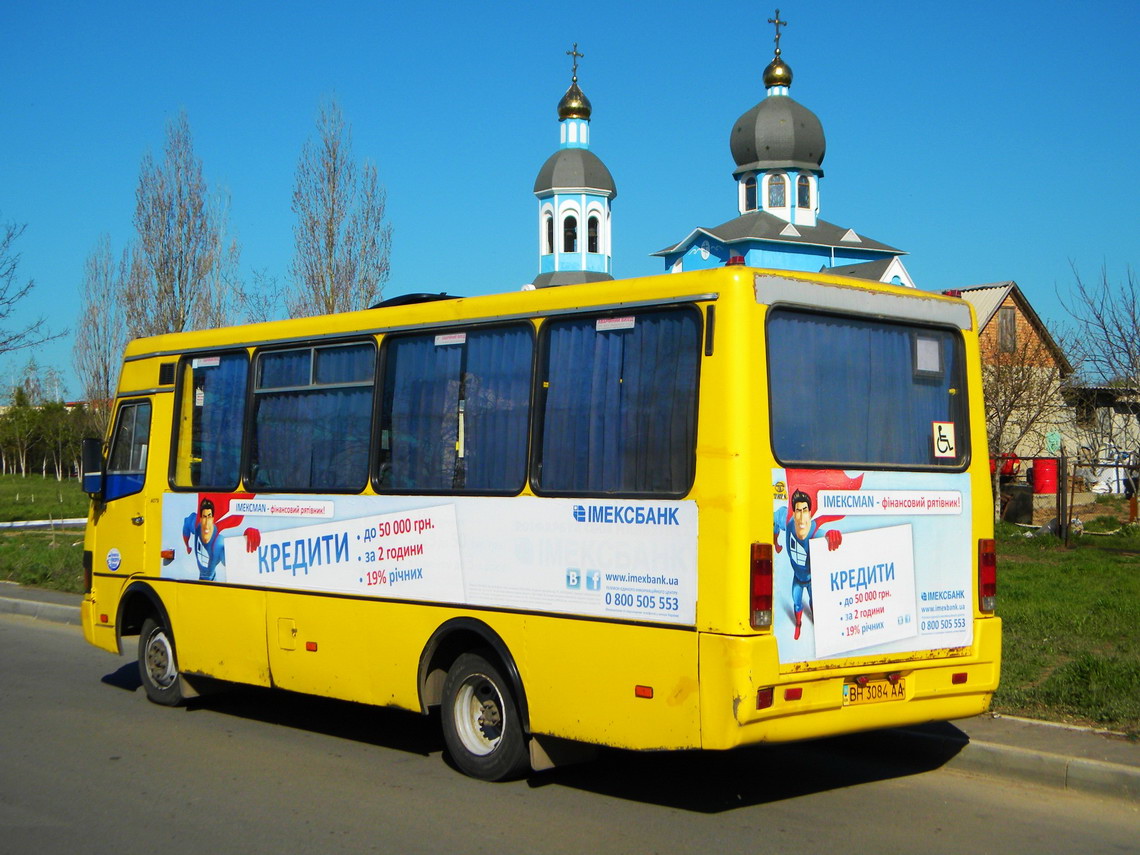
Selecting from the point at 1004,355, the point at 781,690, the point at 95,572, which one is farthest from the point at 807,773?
the point at 1004,355

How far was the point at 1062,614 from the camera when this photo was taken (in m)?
12.6

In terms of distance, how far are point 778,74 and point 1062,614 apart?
2392 inches

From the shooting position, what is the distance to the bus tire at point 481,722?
756 centimetres

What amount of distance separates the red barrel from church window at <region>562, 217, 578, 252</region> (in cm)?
4011

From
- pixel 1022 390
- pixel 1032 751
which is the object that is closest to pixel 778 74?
pixel 1022 390

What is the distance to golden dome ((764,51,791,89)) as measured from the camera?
69312mm

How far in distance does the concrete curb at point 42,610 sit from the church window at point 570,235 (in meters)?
51.7

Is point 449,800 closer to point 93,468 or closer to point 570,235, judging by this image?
point 93,468

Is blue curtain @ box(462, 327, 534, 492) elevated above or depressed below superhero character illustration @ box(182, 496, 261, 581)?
above

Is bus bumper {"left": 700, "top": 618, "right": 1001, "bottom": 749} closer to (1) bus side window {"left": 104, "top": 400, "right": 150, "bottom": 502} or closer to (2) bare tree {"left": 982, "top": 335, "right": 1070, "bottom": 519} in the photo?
(1) bus side window {"left": 104, "top": 400, "right": 150, "bottom": 502}

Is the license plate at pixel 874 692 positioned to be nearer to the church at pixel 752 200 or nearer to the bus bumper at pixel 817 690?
the bus bumper at pixel 817 690

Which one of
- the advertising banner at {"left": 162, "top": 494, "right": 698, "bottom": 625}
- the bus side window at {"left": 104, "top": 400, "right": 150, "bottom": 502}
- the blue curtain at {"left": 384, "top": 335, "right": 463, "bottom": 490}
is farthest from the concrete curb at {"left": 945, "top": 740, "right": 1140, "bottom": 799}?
the bus side window at {"left": 104, "top": 400, "right": 150, "bottom": 502}

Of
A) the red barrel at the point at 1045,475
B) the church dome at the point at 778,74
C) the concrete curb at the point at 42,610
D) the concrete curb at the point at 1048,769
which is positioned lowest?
the concrete curb at the point at 1048,769

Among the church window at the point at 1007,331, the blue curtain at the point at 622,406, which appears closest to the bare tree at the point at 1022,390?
the church window at the point at 1007,331
